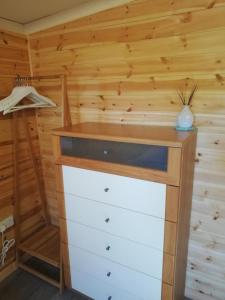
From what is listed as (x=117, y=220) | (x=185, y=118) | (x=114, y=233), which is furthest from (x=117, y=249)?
(x=185, y=118)

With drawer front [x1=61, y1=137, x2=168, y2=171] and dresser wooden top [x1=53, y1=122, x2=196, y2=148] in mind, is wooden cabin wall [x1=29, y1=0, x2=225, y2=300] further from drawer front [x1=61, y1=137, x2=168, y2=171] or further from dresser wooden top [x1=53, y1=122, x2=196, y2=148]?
drawer front [x1=61, y1=137, x2=168, y2=171]

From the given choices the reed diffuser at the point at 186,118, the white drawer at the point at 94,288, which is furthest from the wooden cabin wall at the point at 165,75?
the white drawer at the point at 94,288

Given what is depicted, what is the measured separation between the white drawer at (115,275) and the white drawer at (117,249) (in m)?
0.04

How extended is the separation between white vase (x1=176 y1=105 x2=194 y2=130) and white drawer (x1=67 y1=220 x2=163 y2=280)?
0.75 meters

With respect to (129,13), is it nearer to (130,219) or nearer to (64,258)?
(130,219)

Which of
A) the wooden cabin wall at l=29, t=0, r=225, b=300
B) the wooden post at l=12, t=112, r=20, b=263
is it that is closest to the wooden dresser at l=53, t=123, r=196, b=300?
the wooden cabin wall at l=29, t=0, r=225, b=300

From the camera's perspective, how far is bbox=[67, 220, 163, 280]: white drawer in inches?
53.3

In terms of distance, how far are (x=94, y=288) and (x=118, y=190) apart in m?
0.86

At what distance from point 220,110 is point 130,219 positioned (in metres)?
0.85

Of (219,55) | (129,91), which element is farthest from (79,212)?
(219,55)

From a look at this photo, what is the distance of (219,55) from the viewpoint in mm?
1290

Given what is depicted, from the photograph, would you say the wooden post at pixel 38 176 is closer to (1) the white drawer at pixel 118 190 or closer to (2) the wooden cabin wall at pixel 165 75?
(2) the wooden cabin wall at pixel 165 75

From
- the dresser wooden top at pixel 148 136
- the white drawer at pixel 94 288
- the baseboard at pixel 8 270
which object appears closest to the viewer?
the dresser wooden top at pixel 148 136

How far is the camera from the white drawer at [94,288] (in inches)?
61.6
